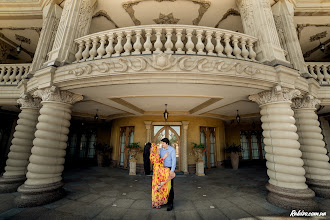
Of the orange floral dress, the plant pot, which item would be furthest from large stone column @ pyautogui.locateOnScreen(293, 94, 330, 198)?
the plant pot

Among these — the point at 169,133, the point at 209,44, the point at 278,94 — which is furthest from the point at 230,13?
the point at 169,133

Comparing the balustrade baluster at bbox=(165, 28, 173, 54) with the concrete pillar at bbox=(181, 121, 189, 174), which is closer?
the balustrade baluster at bbox=(165, 28, 173, 54)

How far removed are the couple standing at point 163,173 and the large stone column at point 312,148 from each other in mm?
4617

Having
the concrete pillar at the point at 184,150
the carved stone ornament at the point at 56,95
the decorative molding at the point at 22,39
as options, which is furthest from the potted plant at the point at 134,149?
the decorative molding at the point at 22,39

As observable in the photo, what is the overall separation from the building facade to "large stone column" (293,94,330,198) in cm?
2

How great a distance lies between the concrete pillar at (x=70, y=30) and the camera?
4.30m

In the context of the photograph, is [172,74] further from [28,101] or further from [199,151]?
[199,151]

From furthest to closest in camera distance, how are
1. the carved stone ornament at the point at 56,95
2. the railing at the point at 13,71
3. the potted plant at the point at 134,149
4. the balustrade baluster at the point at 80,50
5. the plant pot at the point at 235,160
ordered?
the plant pot at the point at 235,160
the potted plant at the point at 134,149
the railing at the point at 13,71
the balustrade baluster at the point at 80,50
the carved stone ornament at the point at 56,95

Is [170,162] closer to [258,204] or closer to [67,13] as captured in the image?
[258,204]

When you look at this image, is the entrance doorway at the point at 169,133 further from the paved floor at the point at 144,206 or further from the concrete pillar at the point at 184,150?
the paved floor at the point at 144,206

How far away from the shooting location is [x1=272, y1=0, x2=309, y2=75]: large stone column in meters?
5.06

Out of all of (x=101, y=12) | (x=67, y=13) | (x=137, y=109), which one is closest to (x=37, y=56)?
(x=67, y=13)

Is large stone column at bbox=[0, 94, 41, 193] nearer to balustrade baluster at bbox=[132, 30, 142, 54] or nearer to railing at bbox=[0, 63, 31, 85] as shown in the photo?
railing at bbox=[0, 63, 31, 85]

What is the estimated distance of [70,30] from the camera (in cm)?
455
